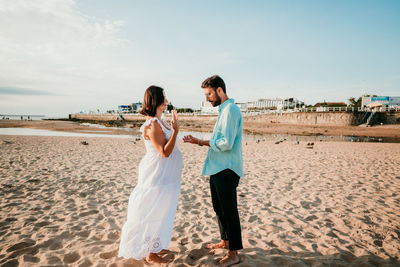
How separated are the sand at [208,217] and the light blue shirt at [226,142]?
141 cm

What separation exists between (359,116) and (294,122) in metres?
10.0

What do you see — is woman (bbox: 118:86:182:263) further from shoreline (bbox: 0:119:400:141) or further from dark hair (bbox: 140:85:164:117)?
shoreline (bbox: 0:119:400:141)

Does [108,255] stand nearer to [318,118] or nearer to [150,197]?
[150,197]

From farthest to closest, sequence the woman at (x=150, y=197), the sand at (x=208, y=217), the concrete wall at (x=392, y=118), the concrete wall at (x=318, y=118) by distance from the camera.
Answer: the concrete wall at (x=318, y=118) < the concrete wall at (x=392, y=118) < the sand at (x=208, y=217) < the woman at (x=150, y=197)

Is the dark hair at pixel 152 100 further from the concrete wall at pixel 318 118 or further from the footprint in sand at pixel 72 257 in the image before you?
the concrete wall at pixel 318 118

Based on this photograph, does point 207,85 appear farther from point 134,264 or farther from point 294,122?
Result: point 294,122

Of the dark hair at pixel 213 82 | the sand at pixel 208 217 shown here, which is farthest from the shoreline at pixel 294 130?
the dark hair at pixel 213 82

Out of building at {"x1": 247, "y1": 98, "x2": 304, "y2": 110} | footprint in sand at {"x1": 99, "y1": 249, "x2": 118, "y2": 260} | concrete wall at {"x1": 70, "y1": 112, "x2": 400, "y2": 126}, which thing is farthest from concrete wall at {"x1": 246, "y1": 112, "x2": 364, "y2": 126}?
footprint in sand at {"x1": 99, "y1": 249, "x2": 118, "y2": 260}

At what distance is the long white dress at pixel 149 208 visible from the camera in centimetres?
269

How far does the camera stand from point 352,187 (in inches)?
254

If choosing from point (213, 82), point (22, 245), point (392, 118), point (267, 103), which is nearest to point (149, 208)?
point (213, 82)

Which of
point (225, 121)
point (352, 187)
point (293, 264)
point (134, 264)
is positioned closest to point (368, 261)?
point (293, 264)

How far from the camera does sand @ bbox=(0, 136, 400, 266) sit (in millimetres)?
3152

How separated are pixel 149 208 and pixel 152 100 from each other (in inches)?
53.0
